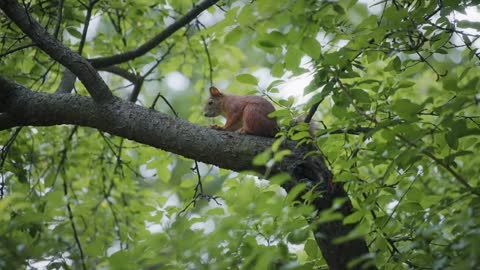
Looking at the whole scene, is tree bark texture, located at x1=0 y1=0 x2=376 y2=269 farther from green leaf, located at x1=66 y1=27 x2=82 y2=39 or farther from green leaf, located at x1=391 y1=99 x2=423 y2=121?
green leaf, located at x1=66 y1=27 x2=82 y2=39

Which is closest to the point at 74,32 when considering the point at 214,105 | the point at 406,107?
the point at 214,105

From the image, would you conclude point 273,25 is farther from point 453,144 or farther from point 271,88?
point 453,144

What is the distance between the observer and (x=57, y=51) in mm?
3381

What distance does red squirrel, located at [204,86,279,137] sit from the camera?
4.36 metres

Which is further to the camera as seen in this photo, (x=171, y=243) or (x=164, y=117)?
(x=164, y=117)

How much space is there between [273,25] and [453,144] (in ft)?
A: 3.05

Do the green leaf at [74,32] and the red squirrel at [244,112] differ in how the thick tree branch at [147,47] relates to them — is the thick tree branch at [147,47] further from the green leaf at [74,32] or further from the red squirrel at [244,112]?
the red squirrel at [244,112]

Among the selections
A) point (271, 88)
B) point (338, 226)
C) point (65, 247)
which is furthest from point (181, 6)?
point (65, 247)

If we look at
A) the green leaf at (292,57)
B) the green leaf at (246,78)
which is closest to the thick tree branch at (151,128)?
the green leaf at (246,78)

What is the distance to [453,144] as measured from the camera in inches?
97.6

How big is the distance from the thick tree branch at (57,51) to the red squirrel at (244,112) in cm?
127

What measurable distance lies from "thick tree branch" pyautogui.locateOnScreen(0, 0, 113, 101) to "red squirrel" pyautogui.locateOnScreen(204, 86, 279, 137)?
1.27 metres

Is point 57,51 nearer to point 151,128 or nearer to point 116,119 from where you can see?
point 116,119

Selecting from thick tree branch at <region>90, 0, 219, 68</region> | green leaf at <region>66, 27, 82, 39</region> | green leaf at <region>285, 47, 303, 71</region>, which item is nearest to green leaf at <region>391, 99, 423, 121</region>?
green leaf at <region>285, 47, 303, 71</region>
